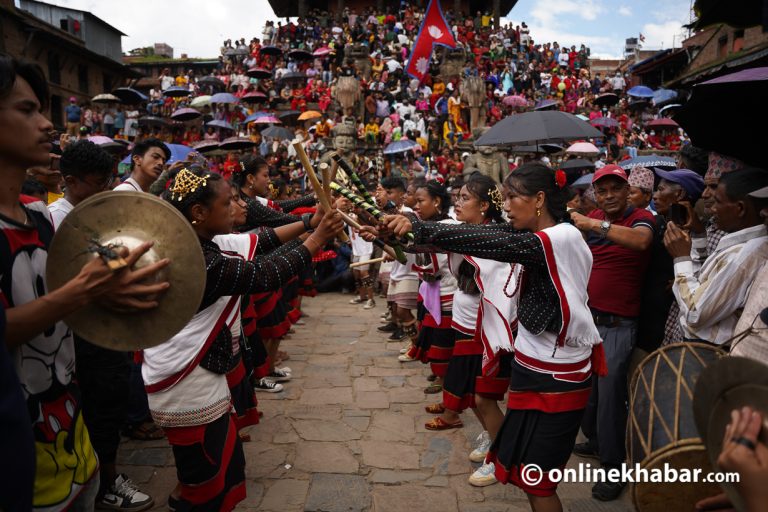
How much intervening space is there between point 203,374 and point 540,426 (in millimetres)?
1748

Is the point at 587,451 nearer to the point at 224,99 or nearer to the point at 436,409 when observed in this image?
the point at 436,409

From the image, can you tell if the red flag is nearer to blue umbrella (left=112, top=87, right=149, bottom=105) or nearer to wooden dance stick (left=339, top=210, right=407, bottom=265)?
blue umbrella (left=112, top=87, right=149, bottom=105)

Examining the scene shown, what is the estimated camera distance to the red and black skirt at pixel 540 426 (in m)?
2.62

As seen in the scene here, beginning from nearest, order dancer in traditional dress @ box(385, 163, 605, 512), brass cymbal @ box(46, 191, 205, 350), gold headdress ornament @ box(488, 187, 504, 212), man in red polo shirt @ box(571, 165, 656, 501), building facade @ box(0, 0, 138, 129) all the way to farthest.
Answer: brass cymbal @ box(46, 191, 205, 350), dancer in traditional dress @ box(385, 163, 605, 512), man in red polo shirt @ box(571, 165, 656, 501), gold headdress ornament @ box(488, 187, 504, 212), building facade @ box(0, 0, 138, 129)

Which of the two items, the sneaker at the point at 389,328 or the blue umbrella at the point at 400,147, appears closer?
the sneaker at the point at 389,328

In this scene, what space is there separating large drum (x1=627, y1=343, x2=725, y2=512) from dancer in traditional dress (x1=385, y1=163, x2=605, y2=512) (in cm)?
32

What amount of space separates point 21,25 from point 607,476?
29396mm

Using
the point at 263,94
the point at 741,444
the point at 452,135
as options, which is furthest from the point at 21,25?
the point at 741,444

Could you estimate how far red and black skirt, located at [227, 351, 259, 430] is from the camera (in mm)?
3452

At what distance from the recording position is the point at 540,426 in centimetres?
265

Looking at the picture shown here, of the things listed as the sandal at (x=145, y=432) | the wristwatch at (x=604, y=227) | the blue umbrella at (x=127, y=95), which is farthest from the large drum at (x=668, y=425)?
the blue umbrella at (x=127, y=95)

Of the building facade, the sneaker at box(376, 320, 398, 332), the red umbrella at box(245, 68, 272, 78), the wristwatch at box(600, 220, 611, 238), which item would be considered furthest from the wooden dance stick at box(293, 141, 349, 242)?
the building facade

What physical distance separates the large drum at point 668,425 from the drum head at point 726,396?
30 cm

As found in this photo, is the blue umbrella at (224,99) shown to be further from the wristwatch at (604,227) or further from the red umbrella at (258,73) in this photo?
the wristwatch at (604,227)
